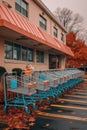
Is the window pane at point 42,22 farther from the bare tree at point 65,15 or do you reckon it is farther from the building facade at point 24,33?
the bare tree at point 65,15

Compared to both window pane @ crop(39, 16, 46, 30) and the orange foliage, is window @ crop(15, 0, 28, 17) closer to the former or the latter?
Answer: window pane @ crop(39, 16, 46, 30)

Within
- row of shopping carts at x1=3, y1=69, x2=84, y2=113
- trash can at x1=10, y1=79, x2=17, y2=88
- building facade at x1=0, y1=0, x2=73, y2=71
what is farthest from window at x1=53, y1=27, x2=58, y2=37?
trash can at x1=10, y1=79, x2=17, y2=88

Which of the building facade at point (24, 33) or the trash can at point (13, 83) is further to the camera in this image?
the building facade at point (24, 33)

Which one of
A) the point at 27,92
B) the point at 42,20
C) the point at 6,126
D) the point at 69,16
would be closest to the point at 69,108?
the point at 27,92

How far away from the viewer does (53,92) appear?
1183cm

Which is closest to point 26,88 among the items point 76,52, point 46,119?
point 46,119

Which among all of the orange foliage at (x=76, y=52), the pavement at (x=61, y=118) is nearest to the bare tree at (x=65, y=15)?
the orange foliage at (x=76, y=52)

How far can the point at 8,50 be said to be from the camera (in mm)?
14516

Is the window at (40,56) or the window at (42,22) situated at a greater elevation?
the window at (42,22)

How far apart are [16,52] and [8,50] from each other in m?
1.44

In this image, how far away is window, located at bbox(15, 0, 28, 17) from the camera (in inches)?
630

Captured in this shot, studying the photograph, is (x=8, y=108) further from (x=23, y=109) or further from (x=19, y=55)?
(x=19, y=55)

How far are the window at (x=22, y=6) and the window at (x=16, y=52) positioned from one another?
100 inches

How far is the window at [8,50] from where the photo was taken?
14.1 m
